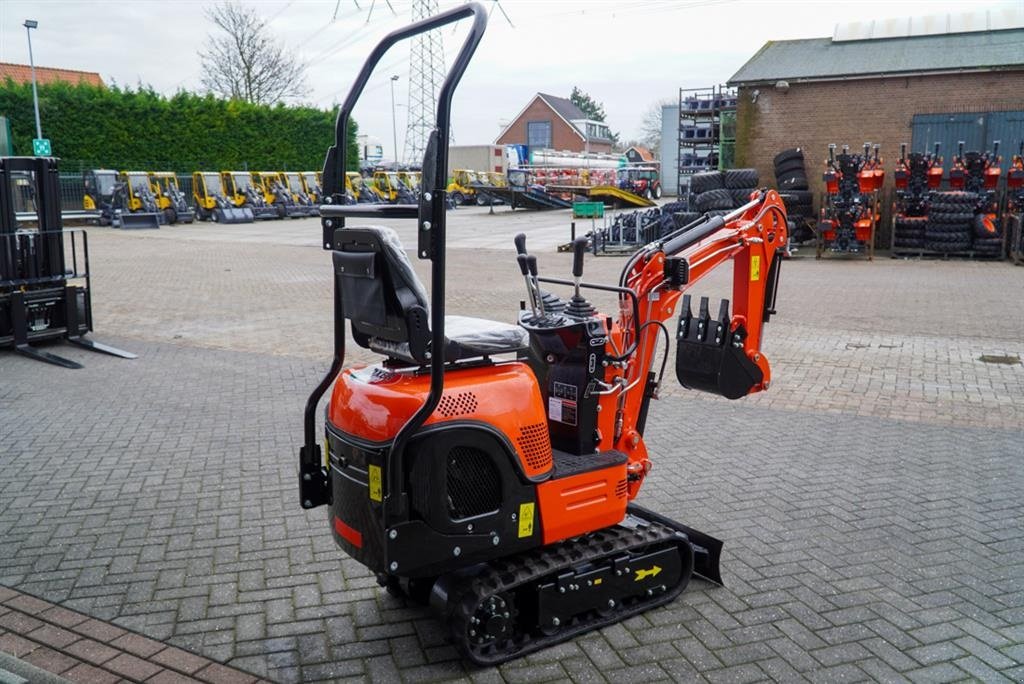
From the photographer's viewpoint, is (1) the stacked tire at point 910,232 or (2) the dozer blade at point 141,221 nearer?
(1) the stacked tire at point 910,232

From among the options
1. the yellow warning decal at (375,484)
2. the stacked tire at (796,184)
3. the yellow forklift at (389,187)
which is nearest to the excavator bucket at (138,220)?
the yellow forklift at (389,187)

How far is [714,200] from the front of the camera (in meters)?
22.0

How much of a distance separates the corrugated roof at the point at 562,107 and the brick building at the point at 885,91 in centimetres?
6134

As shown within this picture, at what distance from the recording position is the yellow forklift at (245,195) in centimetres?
3628

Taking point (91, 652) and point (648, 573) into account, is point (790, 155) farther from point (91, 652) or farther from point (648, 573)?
point (91, 652)

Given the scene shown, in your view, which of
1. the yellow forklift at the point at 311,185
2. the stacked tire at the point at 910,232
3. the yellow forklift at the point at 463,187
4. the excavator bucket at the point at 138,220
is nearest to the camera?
the stacked tire at the point at 910,232

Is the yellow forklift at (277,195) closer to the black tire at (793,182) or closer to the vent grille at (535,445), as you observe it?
the black tire at (793,182)

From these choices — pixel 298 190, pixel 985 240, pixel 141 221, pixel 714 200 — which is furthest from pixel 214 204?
pixel 985 240

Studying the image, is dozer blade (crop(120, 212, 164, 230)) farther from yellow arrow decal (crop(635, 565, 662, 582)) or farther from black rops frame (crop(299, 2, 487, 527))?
yellow arrow decal (crop(635, 565, 662, 582))

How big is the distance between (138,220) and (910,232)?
1007 inches

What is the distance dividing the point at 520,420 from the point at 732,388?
6.53 feet

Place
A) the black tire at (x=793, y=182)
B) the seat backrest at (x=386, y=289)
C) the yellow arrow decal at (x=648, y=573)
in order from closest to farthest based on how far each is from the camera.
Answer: the seat backrest at (x=386, y=289), the yellow arrow decal at (x=648, y=573), the black tire at (x=793, y=182)

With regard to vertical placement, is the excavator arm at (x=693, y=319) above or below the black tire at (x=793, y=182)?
below

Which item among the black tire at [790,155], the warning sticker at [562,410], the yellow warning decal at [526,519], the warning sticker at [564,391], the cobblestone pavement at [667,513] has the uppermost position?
the black tire at [790,155]
